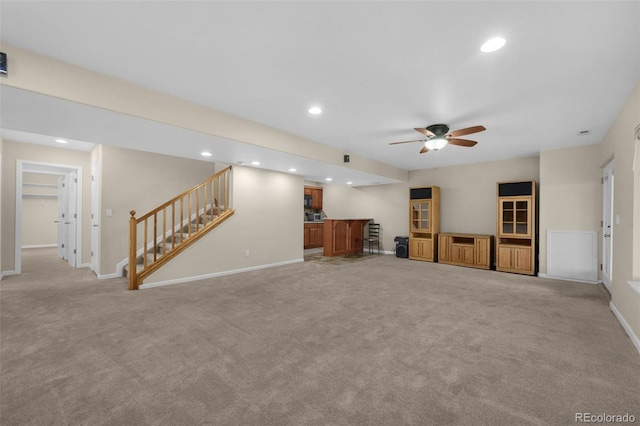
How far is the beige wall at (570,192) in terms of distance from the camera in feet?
16.7

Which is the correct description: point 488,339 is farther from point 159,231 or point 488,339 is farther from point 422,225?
point 159,231

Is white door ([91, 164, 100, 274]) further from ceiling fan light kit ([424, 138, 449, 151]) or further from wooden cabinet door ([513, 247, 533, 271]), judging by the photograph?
wooden cabinet door ([513, 247, 533, 271])

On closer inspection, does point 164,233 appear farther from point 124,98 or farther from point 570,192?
point 570,192

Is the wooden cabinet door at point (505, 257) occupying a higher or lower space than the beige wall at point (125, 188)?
lower

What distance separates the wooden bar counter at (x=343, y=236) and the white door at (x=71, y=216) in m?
6.13

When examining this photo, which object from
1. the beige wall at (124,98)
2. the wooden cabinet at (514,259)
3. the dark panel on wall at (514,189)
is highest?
the beige wall at (124,98)

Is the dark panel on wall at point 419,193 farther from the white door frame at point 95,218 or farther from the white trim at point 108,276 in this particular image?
the white door frame at point 95,218

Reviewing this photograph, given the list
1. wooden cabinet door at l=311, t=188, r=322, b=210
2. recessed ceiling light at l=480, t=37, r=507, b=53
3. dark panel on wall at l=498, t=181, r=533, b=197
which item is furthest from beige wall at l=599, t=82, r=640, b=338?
wooden cabinet door at l=311, t=188, r=322, b=210

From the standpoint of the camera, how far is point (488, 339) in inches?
106

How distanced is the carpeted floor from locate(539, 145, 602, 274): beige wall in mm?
1526

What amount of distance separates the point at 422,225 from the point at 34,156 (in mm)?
9204

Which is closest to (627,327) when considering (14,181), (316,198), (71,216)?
(316,198)

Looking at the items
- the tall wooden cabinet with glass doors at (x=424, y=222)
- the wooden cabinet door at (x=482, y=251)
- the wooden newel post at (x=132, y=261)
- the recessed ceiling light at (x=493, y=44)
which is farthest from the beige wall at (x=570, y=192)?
the wooden newel post at (x=132, y=261)

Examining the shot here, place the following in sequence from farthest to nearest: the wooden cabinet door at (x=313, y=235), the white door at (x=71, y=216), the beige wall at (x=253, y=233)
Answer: the wooden cabinet door at (x=313, y=235), the white door at (x=71, y=216), the beige wall at (x=253, y=233)
